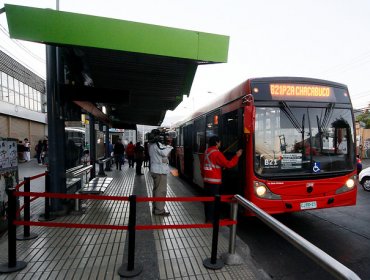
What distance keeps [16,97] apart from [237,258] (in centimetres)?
2712

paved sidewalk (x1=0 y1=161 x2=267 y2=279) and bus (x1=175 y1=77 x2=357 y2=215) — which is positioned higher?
bus (x1=175 y1=77 x2=357 y2=215)

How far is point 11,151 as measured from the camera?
17.9 feet

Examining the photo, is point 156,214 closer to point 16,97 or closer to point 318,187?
point 318,187

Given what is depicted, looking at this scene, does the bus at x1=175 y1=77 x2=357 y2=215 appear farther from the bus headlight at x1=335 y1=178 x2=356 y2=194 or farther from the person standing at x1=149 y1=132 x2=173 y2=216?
the person standing at x1=149 y1=132 x2=173 y2=216

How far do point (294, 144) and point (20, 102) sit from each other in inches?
1077

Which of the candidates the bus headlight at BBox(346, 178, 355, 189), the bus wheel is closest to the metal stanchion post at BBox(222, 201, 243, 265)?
the bus headlight at BBox(346, 178, 355, 189)

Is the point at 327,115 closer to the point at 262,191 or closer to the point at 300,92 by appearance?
the point at 300,92

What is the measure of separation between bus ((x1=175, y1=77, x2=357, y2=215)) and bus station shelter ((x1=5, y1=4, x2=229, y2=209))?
1.32 meters

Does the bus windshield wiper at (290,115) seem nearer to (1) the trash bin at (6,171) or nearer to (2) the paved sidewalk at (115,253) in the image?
(2) the paved sidewalk at (115,253)

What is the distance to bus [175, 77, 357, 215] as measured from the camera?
17.0 ft

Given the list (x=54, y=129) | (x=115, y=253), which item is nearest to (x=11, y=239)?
(x=115, y=253)

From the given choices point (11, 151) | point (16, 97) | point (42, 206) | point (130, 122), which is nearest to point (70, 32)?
point (11, 151)

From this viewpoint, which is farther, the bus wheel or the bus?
the bus wheel

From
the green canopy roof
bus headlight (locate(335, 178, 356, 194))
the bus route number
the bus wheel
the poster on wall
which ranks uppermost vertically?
the green canopy roof
